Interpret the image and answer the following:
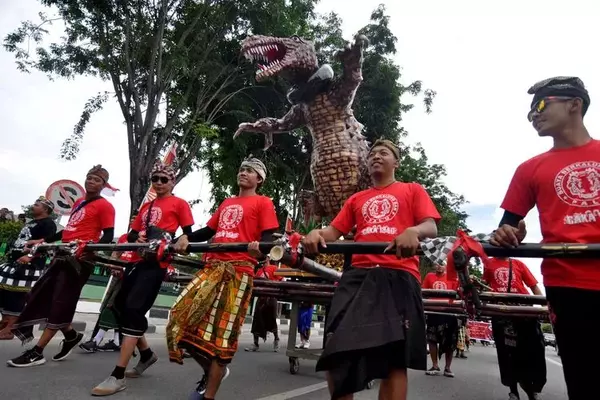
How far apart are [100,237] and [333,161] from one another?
7.61ft

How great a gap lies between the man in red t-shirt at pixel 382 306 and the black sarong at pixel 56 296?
8.72 feet

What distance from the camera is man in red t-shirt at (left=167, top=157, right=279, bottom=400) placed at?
308 cm

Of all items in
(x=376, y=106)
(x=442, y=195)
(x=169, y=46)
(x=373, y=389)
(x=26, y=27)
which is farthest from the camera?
(x=442, y=195)

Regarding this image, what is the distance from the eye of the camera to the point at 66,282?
4.17 meters

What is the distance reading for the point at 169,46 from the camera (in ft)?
38.6

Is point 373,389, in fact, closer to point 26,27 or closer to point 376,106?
point 26,27

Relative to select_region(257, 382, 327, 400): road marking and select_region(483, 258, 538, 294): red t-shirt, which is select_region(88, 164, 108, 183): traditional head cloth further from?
select_region(483, 258, 538, 294): red t-shirt

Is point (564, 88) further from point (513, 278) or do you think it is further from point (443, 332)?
point (443, 332)

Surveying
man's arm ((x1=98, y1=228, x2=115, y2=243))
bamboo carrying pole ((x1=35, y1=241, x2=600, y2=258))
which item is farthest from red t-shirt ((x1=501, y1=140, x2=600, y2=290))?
man's arm ((x1=98, y1=228, x2=115, y2=243))

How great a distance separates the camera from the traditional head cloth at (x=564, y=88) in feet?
7.02

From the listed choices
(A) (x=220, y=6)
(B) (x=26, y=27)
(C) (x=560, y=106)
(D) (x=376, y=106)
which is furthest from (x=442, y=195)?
(C) (x=560, y=106)

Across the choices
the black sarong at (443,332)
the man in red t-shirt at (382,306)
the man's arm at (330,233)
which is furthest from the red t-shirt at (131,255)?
the black sarong at (443,332)

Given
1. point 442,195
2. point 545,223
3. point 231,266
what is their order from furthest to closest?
point 442,195, point 231,266, point 545,223

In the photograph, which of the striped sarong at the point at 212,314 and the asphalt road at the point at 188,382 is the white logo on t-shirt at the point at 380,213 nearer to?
the striped sarong at the point at 212,314
